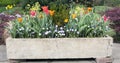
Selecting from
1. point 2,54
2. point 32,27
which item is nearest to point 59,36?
point 32,27

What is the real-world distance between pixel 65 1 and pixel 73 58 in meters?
6.02

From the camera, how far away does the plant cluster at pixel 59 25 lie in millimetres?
5766

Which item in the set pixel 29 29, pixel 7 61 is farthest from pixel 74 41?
pixel 7 61

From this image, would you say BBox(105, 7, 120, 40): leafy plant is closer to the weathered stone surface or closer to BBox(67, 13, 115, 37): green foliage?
BBox(67, 13, 115, 37): green foliage

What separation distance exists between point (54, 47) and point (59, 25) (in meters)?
0.53

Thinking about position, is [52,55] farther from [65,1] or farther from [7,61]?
[65,1]

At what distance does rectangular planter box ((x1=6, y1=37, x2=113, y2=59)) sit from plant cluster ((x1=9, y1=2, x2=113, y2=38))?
0.59 ft

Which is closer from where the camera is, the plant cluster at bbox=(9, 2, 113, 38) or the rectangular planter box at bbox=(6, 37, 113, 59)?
the rectangular planter box at bbox=(6, 37, 113, 59)

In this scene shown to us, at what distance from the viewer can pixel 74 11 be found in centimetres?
639

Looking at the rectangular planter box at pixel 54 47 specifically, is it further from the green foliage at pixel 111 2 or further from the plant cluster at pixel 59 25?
the green foliage at pixel 111 2

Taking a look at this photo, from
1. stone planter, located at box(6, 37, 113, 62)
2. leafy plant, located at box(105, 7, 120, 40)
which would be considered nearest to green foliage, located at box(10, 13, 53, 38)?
stone planter, located at box(6, 37, 113, 62)

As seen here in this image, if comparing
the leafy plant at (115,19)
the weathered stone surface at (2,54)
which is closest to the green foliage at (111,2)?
the leafy plant at (115,19)

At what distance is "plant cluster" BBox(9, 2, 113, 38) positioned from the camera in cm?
577

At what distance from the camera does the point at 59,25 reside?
234 inches
